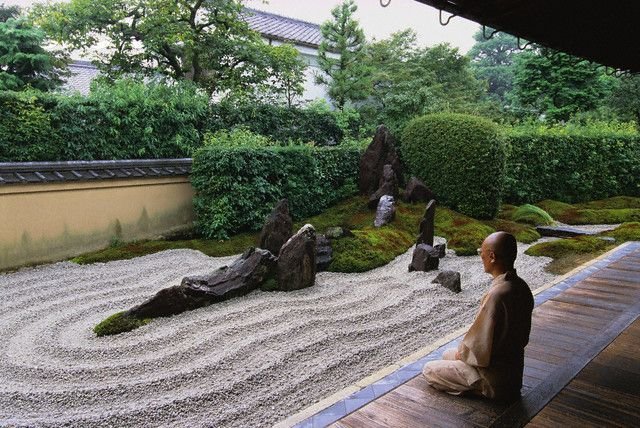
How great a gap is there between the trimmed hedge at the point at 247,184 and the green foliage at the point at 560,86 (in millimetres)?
13930

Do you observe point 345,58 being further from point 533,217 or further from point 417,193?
point 533,217

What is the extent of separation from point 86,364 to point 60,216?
4.77m

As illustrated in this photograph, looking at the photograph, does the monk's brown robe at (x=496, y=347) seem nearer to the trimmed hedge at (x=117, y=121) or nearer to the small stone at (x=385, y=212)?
the small stone at (x=385, y=212)

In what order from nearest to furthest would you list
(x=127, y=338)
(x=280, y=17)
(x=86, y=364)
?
1. (x=86, y=364)
2. (x=127, y=338)
3. (x=280, y=17)

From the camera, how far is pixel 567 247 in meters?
8.51

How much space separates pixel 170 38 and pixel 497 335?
11187 millimetres

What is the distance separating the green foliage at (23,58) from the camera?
1051cm

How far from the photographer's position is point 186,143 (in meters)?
10.9

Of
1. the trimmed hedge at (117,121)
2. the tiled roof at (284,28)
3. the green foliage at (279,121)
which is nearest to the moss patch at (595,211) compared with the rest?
the green foliage at (279,121)

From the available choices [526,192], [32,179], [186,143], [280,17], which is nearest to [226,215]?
[186,143]

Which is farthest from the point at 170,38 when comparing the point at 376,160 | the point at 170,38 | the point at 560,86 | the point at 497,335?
the point at 560,86

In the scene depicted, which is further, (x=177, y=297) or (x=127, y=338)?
→ (x=177, y=297)

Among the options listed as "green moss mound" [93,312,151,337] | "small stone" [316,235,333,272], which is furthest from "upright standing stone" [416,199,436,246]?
"green moss mound" [93,312,151,337]

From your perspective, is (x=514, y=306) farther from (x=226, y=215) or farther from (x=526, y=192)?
(x=526, y=192)
